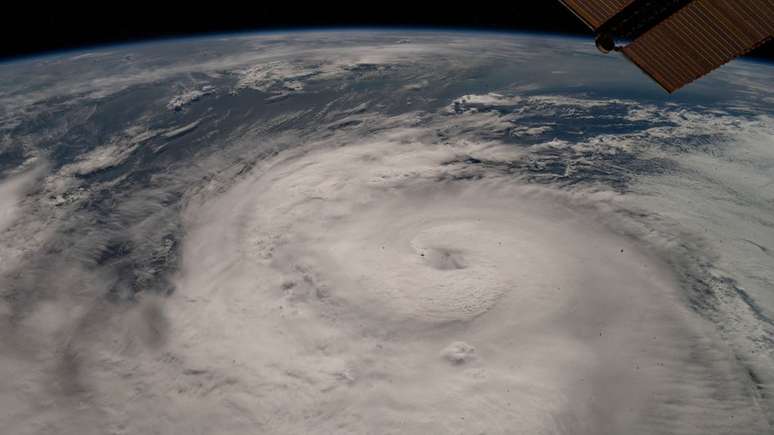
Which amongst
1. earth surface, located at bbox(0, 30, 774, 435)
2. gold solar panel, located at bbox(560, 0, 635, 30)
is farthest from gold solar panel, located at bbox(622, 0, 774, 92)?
earth surface, located at bbox(0, 30, 774, 435)

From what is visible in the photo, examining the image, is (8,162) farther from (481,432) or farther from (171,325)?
(481,432)

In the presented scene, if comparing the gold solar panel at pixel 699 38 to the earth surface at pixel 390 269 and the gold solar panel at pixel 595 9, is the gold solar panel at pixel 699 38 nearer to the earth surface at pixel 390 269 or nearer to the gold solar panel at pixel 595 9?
the gold solar panel at pixel 595 9

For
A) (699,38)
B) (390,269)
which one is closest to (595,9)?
(699,38)

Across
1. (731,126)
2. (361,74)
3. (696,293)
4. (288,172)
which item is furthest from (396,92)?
(696,293)

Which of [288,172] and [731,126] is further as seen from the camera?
[731,126]

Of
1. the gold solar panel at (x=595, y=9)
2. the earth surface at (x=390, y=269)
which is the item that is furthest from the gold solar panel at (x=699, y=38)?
the earth surface at (x=390, y=269)

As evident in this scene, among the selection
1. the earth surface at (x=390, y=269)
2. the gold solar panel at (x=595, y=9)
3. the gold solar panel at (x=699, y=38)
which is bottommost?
the earth surface at (x=390, y=269)
